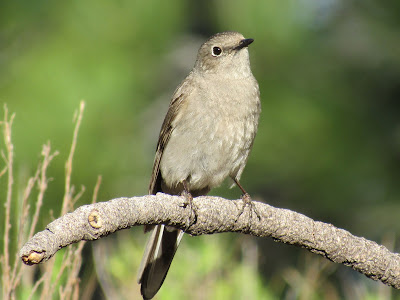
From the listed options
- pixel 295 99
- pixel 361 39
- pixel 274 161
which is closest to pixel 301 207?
pixel 274 161

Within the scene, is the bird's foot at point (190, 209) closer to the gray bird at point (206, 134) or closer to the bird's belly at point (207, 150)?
the gray bird at point (206, 134)

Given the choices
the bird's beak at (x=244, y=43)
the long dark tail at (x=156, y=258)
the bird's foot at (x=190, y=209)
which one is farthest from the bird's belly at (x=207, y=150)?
the bird's foot at (x=190, y=209)

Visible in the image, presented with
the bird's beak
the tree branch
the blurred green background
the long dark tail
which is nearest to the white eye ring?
the bird's beak

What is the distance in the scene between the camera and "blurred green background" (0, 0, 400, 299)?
21.2 ft

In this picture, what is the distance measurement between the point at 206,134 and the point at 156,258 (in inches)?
31.6

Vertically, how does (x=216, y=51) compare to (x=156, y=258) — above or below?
above

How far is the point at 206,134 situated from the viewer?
464 centimetres

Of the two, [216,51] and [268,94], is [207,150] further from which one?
[268,94]

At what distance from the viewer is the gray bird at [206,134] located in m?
4.64

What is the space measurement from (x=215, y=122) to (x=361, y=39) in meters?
3.14

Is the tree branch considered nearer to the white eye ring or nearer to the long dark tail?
the long dark tail

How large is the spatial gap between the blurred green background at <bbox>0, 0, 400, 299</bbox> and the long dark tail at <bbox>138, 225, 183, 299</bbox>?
1.51m

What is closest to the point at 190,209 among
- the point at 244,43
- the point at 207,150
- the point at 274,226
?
the point at 274,226

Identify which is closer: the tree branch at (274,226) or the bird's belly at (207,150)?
the tree branch at (274,226)
